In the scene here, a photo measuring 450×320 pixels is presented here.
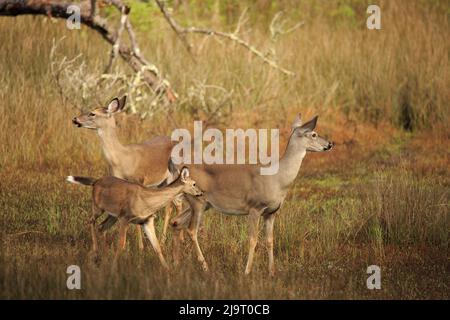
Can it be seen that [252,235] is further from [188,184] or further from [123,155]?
[123,155]

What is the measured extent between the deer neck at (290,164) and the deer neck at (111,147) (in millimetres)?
2012

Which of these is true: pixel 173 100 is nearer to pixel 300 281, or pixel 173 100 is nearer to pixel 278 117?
pixel 278 117

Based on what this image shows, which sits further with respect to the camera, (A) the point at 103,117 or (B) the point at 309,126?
(A) the point at 103,117

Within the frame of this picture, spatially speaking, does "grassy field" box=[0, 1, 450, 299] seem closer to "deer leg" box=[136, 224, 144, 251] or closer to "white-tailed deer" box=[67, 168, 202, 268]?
"deer leg" box=[136, 224, 144, 251]

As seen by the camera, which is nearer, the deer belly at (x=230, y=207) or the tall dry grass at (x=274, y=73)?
the deer belly at (x=230, y=207)

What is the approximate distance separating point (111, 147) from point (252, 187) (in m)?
→ 1.92

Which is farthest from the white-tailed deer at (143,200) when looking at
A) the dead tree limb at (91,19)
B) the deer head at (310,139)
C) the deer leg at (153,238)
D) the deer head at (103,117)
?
the dead tree limb at (91,19)

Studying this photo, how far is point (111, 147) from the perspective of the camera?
1046 cm

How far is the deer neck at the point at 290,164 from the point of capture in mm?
9016

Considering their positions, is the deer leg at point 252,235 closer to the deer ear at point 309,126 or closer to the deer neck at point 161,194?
the deer neck at point 161,194

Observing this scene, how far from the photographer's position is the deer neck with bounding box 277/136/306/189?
29.6ft

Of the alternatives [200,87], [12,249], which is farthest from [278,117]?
[12,249]

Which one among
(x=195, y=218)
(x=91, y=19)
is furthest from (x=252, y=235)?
(x=91, y=19)

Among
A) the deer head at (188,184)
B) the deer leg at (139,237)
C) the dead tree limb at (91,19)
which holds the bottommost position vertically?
the deer leg at (139,237)
